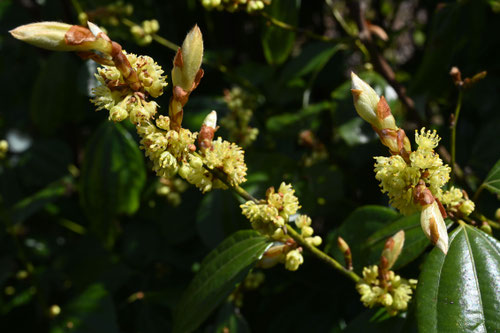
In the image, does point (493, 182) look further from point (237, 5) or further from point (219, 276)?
point (237, 5)

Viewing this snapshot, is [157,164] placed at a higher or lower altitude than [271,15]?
lower

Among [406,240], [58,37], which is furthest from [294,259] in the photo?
[58,37]

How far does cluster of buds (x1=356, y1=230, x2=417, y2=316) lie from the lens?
0.98m

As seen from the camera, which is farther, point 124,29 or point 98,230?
point 124,29

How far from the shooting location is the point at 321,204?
162 centimetres

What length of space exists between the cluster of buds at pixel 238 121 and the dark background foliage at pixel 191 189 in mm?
56

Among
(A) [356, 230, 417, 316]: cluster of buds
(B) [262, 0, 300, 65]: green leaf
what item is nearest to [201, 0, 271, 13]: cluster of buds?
(B) [262, 0, 300, 65]: green leaf

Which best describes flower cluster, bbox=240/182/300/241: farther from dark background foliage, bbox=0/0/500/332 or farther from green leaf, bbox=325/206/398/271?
dark background foliage, bbox=0/0/500/332

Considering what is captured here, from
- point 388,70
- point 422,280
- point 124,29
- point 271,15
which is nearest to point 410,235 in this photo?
point 422,280

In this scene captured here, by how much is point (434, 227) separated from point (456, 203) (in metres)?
0.24

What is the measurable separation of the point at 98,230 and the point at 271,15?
887 millimetres

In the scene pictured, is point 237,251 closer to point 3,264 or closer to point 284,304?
point 284,304

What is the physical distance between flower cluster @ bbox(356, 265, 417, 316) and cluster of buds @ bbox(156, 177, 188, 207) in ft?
2.65

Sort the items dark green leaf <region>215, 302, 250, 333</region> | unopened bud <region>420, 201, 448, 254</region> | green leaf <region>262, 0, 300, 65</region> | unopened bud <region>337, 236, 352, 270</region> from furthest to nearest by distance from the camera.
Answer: green leaf <region>262, 0, 300, 65</region>
dark green leaf <region>215, 302, 250, 333</region>
unopened bud <region>337, 236, 352, 270</region>
unopened bud <region>420, 201, 448, 254</region>
